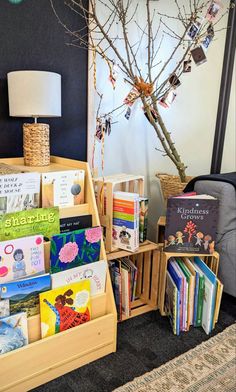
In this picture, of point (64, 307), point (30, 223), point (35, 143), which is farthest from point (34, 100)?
point (64, 307)

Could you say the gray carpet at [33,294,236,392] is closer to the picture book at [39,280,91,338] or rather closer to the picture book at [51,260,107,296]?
the picture book at [39,280,91,338]

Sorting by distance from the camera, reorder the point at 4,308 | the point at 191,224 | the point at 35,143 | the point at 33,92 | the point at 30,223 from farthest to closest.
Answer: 1. the point at 191,224
2. the point at 35,143
3. the point at 33,92
4. the point at 30,223
5. the point at 4,308

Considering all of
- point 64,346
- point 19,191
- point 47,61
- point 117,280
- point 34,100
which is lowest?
point 64,346

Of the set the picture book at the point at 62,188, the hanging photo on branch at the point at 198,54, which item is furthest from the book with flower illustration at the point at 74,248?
the hanging photo on branch at the point at 198,54

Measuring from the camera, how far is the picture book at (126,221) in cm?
149

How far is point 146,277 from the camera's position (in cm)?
175

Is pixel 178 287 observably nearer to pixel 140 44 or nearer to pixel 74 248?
pixel 74 248

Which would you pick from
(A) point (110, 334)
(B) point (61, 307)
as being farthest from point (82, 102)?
(A) point (110, 334)

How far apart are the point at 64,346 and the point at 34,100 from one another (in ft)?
3.38

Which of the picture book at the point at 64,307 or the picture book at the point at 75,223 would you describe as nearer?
the picture book at the point at 64,307

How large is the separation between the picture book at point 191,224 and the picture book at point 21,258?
670 millimetres

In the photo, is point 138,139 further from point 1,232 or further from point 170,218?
point 1,232

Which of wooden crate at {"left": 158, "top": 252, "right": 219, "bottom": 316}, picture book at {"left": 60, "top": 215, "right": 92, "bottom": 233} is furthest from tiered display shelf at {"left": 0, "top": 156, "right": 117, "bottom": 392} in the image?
wooden crate at {"left": 158, "top": 252, "right": 219, "bottom": 316}

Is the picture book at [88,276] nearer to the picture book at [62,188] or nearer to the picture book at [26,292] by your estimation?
the picture book at [26,292]
